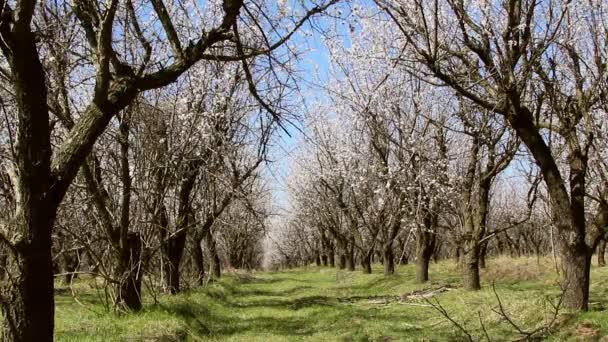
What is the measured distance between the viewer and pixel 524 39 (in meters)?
10.3

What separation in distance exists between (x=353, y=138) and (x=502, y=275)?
8.69m

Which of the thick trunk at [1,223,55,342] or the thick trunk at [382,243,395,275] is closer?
the thick trunk at [1,223,55,342]

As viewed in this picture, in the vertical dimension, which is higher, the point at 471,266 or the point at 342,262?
the point at 471,266

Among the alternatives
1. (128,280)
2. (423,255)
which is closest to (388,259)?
(423,255)

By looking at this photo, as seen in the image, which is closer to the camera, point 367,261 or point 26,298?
point 26,298

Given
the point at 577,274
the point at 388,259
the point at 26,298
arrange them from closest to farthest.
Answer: the point at 26,298 < the point at 577,274 < the point at 388,259

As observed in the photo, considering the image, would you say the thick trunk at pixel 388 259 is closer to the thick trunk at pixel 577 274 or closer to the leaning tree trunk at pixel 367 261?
the leaning tree trunk at pixel 367 261

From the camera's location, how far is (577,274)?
10.9 meters

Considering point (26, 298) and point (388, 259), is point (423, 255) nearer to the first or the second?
point (388, 259)

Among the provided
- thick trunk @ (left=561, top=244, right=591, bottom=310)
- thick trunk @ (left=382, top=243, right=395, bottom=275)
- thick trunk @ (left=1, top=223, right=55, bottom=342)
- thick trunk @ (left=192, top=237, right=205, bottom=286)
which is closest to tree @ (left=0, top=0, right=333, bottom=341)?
thick trunk @ (left=1, top=223, right=55, bottom=342)

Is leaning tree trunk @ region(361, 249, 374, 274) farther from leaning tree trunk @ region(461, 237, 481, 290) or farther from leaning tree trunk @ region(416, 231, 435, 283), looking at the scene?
leaning tree trunk @ region(461, 237, 481, 290)

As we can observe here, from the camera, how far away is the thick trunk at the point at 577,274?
1097 centimetres

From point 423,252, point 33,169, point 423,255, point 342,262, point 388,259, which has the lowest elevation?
point 342,262

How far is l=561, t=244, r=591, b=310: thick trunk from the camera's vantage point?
11.0 metres
